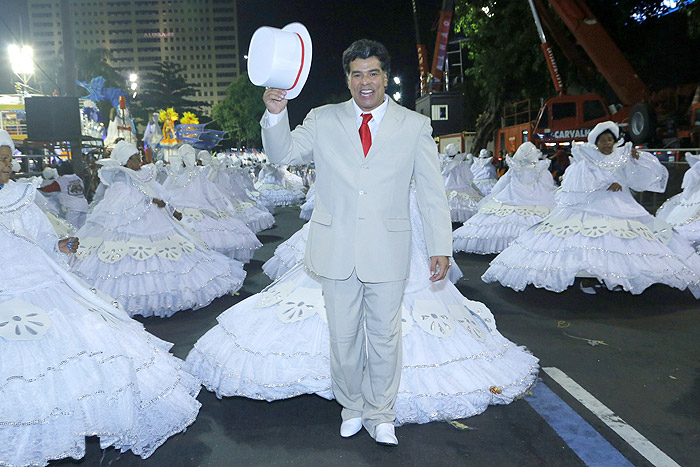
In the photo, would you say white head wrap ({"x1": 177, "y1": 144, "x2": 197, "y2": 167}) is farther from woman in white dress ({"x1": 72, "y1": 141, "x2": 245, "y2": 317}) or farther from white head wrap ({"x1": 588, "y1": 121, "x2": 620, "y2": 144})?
white head wrap ({"x1": 588, "y1": 121, "x2": 620, "y2": 144})

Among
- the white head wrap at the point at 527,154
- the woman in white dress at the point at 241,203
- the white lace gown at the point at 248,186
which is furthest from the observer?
the white lace gown at the point at 248,186

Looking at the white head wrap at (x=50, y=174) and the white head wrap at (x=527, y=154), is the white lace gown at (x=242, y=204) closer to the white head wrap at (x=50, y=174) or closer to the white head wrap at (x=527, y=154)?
the white head wrap at (x=50, y=174)

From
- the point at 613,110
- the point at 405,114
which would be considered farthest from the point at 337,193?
the point at 613,110

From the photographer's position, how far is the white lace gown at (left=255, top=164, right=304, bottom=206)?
2497 centimetres

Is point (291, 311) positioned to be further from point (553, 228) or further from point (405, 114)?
point (553, 228)

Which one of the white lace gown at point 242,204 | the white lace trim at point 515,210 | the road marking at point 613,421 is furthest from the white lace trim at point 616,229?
the white lace gown at point 242,204

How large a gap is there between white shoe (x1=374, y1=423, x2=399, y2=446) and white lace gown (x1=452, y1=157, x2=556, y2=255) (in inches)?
318

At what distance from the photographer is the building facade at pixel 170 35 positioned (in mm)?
161125

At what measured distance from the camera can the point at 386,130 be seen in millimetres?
3549

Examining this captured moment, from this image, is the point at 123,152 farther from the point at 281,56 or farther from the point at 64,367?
the point at 281,56

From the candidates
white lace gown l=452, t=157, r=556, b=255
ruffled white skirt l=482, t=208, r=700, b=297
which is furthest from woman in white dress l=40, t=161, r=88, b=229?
ruffled white skirt l=482, t=208, r=700, b=297

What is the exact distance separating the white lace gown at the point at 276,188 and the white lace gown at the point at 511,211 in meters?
13.7

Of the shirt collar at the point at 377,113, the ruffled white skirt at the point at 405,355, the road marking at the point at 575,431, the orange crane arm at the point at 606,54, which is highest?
the orange crane arm at the point at 606,54

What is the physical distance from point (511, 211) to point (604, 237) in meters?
4.09
